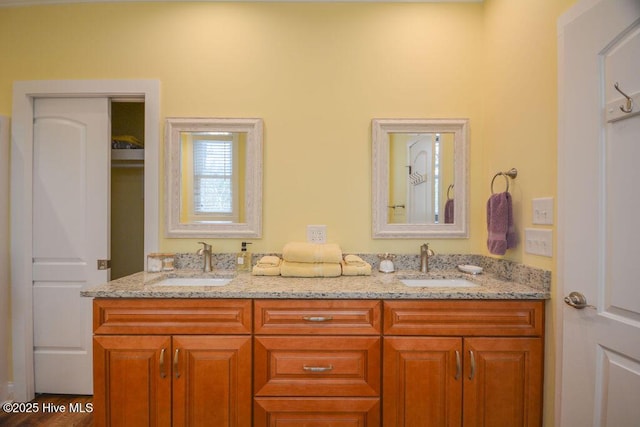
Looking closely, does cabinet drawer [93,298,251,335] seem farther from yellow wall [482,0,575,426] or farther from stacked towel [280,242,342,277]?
yellow wall [482,0,575,426]

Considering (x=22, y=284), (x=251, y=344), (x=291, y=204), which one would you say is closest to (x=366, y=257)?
(x=291, y=204)

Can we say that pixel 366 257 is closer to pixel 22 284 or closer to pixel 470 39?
pixel 470 39

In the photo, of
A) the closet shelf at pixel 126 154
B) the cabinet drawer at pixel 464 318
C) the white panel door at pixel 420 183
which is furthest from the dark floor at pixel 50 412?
the white panel door at pixel 420 183

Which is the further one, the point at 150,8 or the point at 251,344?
the point at 150,8

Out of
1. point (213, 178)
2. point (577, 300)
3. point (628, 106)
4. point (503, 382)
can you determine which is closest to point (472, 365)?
point (503, 382)

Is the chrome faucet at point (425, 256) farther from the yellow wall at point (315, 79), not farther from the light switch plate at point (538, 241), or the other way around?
the light switch plate at point (538, 241)

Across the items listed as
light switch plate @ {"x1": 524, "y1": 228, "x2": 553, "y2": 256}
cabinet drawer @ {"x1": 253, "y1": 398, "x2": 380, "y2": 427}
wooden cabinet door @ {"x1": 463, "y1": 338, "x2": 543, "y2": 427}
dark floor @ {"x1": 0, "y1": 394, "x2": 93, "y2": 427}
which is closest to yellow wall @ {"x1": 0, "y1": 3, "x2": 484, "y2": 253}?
light switch plate @ {"x1": 524, "y1": 228, "x2": 553, "y2": 256}

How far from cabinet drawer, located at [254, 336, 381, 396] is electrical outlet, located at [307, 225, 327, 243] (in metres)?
0.67

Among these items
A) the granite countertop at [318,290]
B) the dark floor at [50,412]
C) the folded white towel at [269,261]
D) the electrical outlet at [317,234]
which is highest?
the electrical outlet at [317,234]

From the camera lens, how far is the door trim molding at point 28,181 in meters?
1.89

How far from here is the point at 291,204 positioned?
6.26ft

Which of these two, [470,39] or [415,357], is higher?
[470,39]

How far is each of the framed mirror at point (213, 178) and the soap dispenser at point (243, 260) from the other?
0.34 ft

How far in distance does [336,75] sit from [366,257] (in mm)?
1174
